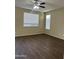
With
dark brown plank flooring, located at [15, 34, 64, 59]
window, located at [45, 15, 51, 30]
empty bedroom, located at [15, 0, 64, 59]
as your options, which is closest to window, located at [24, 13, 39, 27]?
empty bedroom, located at [15, 0, 64, 59]

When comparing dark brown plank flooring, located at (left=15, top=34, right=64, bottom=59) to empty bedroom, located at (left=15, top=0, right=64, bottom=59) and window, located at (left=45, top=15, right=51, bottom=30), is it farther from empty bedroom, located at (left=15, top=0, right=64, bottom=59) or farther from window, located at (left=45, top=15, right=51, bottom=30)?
window, located at (left=45, top=15, right=51, bottom=30)

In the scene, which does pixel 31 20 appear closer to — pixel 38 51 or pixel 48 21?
pixel 48 21

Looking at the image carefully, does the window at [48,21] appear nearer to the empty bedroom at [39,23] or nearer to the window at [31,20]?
the empty bedroom at [39,23]

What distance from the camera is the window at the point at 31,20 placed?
25.7 ft

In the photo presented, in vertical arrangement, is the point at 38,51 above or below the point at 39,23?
below

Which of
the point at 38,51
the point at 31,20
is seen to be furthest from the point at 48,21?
the point at 38,51

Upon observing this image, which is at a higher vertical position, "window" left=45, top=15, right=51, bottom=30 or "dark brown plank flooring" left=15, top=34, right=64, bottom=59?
"window" left=45, top=15, right=51, bottom=30

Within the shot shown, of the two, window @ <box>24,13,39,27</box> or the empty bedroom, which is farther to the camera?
window @ <box>24,13,39,27</box>

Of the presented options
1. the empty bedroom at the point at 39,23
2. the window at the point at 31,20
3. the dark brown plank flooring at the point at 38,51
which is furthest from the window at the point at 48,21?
the dark brown plank flooring at the point at 38,51

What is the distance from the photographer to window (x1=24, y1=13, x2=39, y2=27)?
25.7 feet

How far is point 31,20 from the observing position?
8.36 metres

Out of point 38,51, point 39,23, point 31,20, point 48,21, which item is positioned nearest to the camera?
point 38,51
